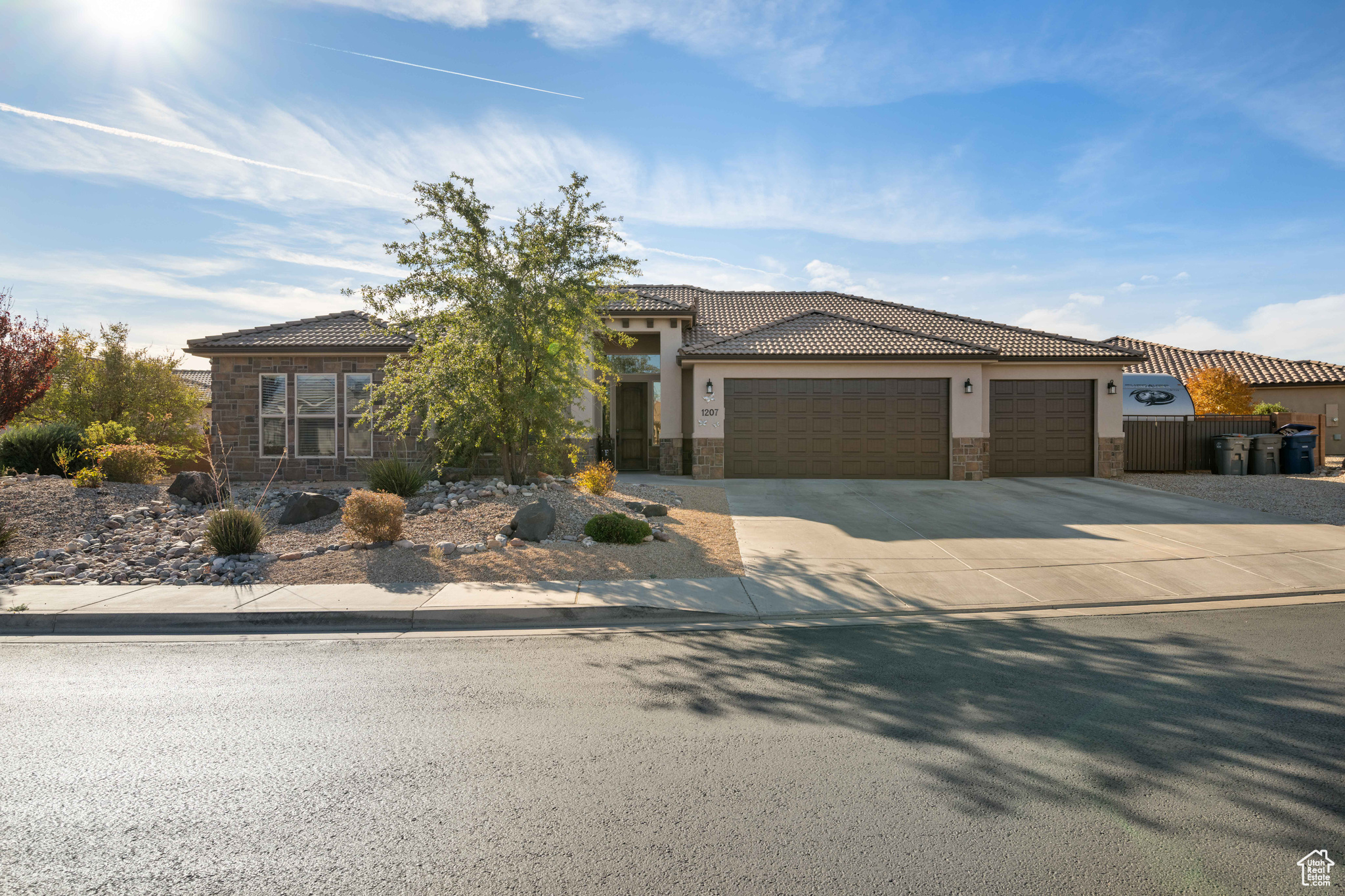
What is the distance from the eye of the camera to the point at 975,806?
3211 millimetres

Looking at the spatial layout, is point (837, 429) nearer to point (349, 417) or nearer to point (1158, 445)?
point (1158, 445)

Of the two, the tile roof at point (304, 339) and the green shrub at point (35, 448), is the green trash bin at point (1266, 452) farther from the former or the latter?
the green shrub at point (35, 448)

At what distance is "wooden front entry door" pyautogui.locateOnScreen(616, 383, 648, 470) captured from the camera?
19.6 meters

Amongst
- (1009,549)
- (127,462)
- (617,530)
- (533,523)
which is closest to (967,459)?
(1009,549)

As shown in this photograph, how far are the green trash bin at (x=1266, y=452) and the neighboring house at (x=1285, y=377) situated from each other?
746 centimetres

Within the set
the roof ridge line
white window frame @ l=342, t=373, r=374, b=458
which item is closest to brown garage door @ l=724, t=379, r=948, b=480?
the roof ridge line

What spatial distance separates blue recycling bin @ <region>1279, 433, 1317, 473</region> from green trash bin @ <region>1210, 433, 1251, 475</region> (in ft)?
3.66

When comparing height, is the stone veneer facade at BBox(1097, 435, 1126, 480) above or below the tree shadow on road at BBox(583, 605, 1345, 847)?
above

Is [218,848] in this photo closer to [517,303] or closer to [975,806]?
[975,806]

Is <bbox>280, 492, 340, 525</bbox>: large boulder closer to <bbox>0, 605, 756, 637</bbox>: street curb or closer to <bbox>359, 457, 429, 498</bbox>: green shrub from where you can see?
<bbox>359, 457, 429, 498</bbox>: green shrub

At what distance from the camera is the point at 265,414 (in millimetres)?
Answer: 17031

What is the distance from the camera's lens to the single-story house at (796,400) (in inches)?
667

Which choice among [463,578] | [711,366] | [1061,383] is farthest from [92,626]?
[1061,383]

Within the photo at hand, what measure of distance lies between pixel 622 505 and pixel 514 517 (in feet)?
7.74
